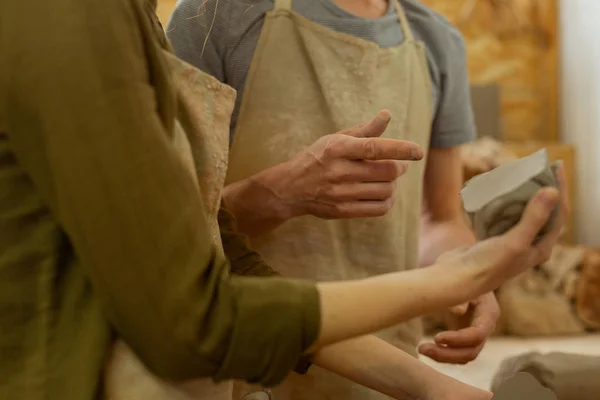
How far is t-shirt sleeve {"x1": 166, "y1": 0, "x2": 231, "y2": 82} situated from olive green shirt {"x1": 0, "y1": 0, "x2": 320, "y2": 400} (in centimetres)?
36

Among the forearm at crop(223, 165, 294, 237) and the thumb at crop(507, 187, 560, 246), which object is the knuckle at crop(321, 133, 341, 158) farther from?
the thumb at crop(507, 187, 560, 246)

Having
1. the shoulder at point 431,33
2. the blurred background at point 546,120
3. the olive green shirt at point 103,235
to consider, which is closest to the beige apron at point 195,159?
the olive green shirt at point 103,235

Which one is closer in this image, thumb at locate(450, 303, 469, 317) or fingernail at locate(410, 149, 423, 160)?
fingernail at locate(410, 149, 423, 160)

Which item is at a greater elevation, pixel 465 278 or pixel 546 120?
pixel 465 278

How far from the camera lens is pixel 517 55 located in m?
3.26

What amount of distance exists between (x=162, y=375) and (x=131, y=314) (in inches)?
2.3

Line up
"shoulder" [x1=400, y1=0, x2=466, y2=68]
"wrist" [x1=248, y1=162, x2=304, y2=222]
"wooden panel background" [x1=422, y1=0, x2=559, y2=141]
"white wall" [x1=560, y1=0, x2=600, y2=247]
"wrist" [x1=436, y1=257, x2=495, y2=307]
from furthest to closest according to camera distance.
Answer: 1. "wooden panel background" [x1=422, y1=0, x2=559, y2=141]
2. "white wall" [x1=560, y1=0, x2=600, y2=247]
3. "shoulder" [x1=400, y1=0, x2=466, y2=68]
4. "wrist" [x1=248, y1=162, x2=304, y2=222]
5. "wrist" [x1=436, y1=257, x2=495, y2=307]

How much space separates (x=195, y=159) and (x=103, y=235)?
0.57 feet

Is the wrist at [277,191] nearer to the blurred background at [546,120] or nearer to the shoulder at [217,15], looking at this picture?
the shoulder at [217,15]

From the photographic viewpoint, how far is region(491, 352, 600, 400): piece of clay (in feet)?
2.89

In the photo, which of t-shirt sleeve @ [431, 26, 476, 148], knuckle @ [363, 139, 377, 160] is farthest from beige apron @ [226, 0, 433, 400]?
knuckle @ [363, 139, 377, 160]

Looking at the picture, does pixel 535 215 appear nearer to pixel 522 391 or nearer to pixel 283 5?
pixel 522 391

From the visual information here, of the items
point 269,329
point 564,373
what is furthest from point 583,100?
point 269,329

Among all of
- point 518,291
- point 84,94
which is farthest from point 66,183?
point 518,291
